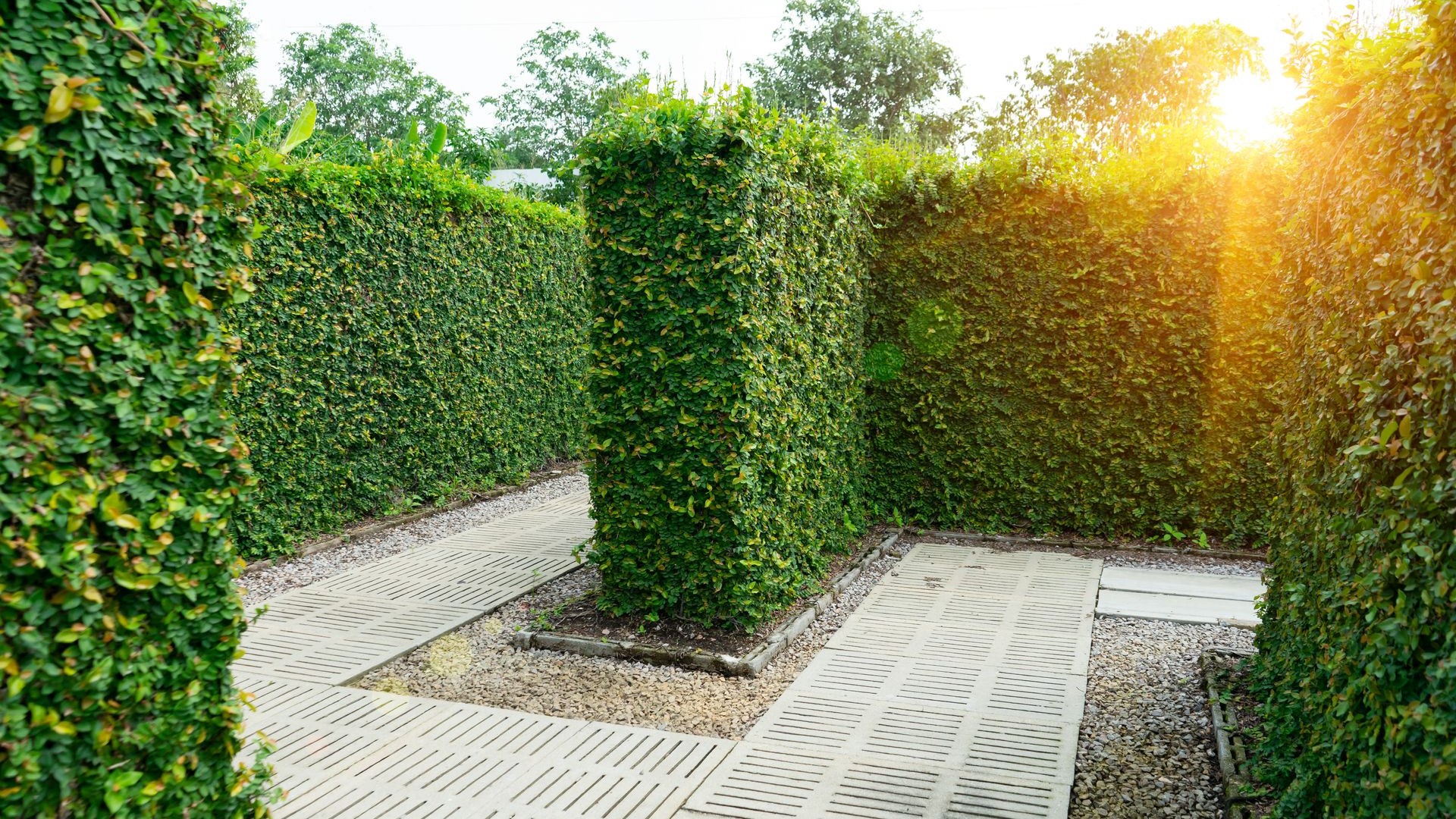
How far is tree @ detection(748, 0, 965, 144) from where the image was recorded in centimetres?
3794

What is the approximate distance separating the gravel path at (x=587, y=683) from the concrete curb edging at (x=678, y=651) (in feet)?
0.16

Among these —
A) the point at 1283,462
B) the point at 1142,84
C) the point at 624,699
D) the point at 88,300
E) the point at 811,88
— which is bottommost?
the point at 624,699

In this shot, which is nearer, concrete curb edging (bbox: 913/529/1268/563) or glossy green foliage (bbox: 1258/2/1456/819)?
glossy green foliage (bbox: 1258/2/1456/819)

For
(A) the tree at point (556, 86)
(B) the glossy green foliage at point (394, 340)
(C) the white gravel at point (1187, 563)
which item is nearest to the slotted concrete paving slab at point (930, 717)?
(C) the white gravel at point (1187, 563)

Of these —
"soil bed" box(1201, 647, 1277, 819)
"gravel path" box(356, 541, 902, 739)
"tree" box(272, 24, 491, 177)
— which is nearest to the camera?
"soil bed" box(1201, 647, 1277, 819)

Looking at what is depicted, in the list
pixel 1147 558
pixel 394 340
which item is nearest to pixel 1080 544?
pixel 1147 558

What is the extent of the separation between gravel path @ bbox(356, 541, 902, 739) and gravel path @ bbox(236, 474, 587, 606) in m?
1.41

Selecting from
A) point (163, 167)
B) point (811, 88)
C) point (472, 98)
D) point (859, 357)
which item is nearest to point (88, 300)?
point (163, 167)

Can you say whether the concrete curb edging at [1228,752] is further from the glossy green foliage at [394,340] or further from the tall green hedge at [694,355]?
the glossy green foliage at [394,340]

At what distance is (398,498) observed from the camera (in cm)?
975

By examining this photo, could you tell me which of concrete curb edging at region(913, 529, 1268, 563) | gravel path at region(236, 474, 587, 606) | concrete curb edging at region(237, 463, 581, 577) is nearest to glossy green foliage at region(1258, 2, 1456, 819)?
concrete curb edging at region(913, 529, 1268, 563)

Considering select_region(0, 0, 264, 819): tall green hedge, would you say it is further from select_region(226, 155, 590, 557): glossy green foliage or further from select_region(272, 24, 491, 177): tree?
select_region(272, 24, 491, 177): tree

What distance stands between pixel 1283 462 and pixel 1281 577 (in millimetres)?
550

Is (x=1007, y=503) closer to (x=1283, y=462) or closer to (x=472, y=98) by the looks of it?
(x=1283, y=462)
